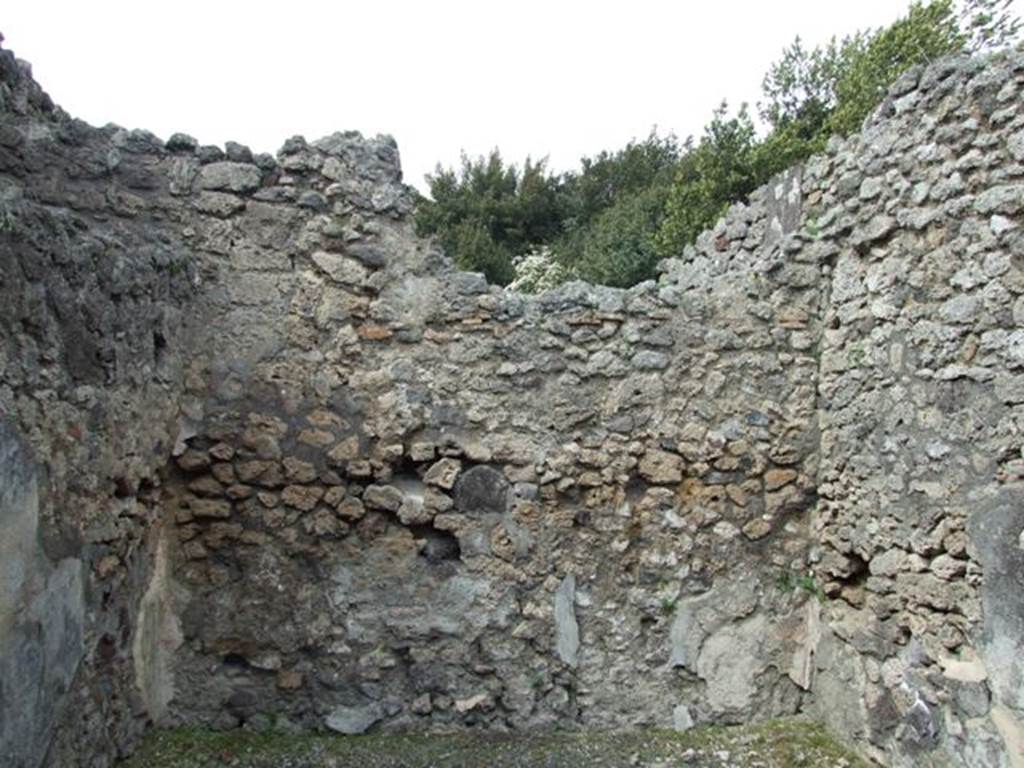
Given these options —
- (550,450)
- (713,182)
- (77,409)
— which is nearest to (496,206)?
(713,182)

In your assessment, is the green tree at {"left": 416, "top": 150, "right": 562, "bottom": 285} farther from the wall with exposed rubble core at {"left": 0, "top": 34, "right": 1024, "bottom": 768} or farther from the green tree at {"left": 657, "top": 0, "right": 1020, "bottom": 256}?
the wall with exposed rubble core at {"left": 0, "top": 34, "right": 1024, "bottom": 768}

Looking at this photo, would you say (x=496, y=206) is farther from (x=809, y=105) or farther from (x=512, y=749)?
(x=512, y=749)

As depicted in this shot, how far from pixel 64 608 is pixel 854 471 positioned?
3.24 m

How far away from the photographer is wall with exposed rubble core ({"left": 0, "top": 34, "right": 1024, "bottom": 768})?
3201mm

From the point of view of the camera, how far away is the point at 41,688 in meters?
2.41

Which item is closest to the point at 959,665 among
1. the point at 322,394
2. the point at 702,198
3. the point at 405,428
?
the point at 405,428

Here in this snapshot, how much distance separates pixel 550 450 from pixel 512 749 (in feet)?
4.45

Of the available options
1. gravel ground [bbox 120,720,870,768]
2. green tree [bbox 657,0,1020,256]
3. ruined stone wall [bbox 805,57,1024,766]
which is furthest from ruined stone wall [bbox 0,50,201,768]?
green tree [bbox 657,0,1020,256]

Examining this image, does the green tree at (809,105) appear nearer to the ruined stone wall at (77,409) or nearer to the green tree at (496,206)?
the green tree at (496,206)

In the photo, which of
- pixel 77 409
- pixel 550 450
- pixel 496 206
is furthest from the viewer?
pixel 496 206

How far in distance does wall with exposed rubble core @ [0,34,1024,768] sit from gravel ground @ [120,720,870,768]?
0.31ft

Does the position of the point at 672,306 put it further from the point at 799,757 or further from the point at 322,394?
the point at 799,757

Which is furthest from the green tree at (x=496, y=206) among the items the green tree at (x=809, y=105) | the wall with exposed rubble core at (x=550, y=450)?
the wall with exposed rubble core at (x=550, y=450)

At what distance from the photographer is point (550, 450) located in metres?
3.96
